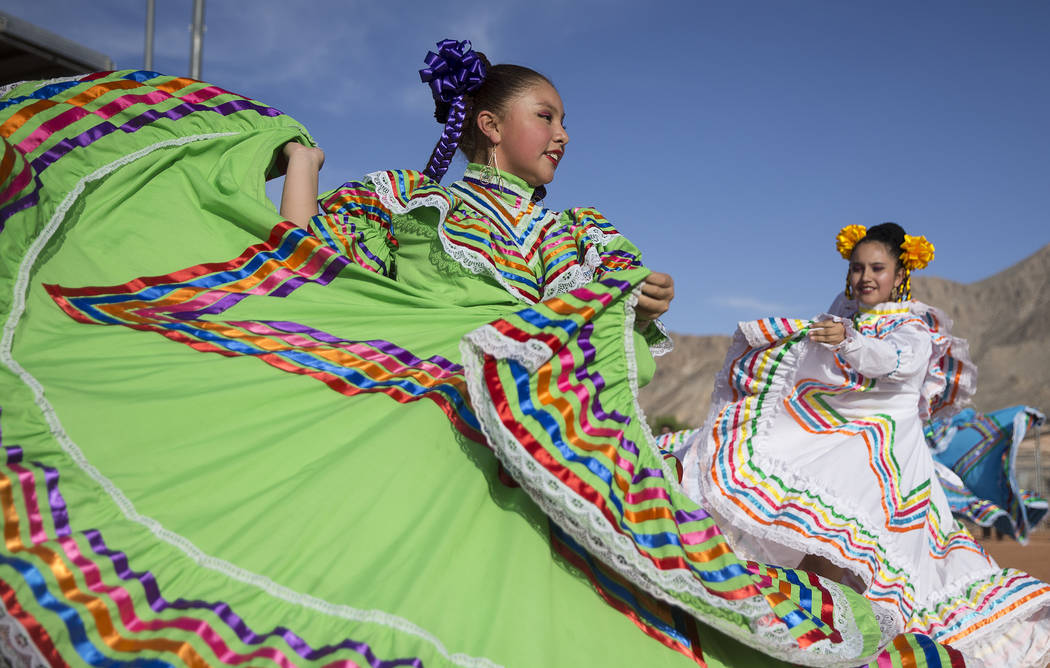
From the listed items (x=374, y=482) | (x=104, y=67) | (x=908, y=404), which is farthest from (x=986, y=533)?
(x=374, y=482)

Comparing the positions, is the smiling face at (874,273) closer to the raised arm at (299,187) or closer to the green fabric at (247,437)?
the green fabric at (247,437)

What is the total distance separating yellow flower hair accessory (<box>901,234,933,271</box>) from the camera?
4.64m

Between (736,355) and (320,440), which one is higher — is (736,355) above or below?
above

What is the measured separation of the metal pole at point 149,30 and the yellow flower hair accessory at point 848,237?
553 cm

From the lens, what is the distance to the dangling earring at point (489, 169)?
8.49 ft

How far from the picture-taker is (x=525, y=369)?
169cm

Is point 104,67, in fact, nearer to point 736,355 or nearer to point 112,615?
point 736,355

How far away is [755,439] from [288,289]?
95.3 inches

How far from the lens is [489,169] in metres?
2.61

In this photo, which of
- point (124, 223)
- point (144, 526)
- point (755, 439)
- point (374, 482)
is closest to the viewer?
point (144, 526)

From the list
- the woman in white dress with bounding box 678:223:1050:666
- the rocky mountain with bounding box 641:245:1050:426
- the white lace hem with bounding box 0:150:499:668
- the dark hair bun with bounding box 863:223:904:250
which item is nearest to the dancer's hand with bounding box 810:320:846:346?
the woman in white dress with bounding box 678:223:1050:666

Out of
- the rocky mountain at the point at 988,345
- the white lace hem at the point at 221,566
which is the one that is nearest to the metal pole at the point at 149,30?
the white lace hem at the point at 221,566

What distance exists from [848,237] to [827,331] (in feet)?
5.17

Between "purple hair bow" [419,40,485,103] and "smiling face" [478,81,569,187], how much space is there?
0.12m
